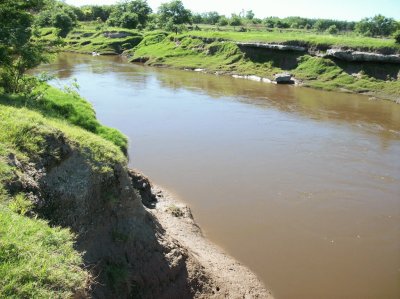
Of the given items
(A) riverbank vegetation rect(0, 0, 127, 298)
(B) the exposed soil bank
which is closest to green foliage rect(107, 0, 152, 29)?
(B) the exposed soil bank

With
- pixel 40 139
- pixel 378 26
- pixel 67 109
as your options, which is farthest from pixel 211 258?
pixel 378 26

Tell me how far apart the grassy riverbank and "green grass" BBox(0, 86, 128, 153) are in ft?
122

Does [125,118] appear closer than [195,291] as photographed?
No

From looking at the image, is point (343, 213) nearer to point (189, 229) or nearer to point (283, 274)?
point (283, 274)

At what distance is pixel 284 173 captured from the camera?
2159 cm

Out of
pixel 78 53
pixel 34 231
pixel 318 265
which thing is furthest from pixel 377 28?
pixel 34 231

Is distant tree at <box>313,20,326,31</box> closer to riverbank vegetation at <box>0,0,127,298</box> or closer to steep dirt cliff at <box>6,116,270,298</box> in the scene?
riverbank vegetation at <box>0,0,127,298</box>

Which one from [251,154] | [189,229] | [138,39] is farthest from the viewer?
[138,39]

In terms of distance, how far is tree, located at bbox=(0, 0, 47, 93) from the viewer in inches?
483

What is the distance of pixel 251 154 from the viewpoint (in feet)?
80.7

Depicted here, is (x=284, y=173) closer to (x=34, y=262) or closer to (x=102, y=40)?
(x=34, y=262)

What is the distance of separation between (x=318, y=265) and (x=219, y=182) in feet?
23.7

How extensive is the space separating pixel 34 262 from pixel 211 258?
837cm

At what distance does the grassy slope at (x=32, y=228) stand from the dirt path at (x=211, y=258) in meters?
4.50
